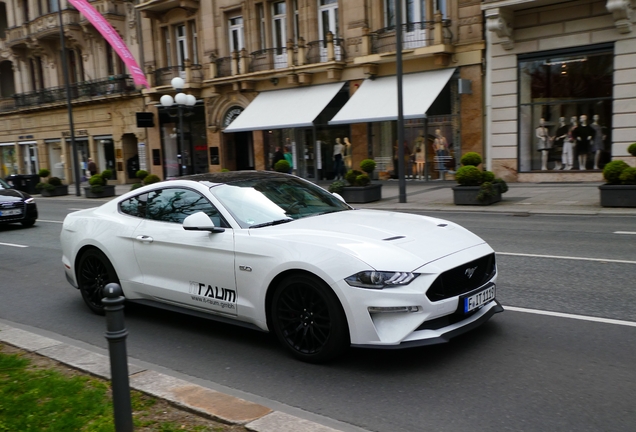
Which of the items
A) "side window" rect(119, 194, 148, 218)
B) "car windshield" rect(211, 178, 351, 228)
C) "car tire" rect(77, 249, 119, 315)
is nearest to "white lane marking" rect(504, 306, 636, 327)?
"car windshield" rect(211, 178, 351, 228)

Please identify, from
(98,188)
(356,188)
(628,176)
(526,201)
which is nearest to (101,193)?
(98,188)

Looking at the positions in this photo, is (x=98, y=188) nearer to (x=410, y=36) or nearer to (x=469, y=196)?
(x=410, y=36)

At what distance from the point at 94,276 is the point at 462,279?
13.4 feet

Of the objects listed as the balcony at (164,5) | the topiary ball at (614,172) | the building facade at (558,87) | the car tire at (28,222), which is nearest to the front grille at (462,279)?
the topiary ball at (614,172)

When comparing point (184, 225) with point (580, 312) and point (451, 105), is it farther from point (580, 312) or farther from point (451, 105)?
point (451, 105)

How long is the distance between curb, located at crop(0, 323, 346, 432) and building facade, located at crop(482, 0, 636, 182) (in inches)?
714

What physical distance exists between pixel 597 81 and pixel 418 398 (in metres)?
18.3

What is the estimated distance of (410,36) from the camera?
76.0 ft

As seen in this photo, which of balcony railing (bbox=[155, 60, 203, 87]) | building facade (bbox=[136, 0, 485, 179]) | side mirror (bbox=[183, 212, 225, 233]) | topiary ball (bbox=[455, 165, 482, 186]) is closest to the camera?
side mirror (bbox=[183, 212, 225, 233])

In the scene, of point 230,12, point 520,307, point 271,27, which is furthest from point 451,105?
point 520,307

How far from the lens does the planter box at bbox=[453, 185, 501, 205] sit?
16.0m

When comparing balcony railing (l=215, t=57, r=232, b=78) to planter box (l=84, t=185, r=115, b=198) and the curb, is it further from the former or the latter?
the curb

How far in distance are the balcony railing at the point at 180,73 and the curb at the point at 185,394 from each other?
26.8 m

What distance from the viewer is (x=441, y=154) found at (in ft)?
76.6
